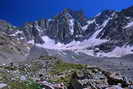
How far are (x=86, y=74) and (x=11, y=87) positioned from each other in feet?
32.4

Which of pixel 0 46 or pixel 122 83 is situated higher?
pixel 0 46

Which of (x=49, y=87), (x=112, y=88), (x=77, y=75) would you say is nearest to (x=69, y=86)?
(x=77, y=75)

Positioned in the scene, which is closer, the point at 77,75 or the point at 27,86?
the point at 27,86

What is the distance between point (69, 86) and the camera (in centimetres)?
2591

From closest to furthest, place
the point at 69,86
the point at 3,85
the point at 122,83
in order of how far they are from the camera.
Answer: the point at 3,85
the point at 122,83
the point at 69,86

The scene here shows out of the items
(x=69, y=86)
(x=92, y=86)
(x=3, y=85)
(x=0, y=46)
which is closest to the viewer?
(x=3, y=85)

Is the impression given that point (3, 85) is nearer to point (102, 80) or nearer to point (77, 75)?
point (77, 75)

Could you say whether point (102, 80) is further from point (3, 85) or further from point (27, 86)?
point (3, 85)

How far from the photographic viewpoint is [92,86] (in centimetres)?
2205

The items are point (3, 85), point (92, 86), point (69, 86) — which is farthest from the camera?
point (69, 86)

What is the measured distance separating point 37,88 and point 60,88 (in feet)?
8.98

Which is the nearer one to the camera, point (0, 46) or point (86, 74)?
point (86, 74)

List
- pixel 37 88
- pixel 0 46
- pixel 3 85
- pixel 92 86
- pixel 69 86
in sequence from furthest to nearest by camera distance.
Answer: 1. pixel 0 46
2. pixel 69 86
3. pixel 92 86
4. pixel 37 88
5. pixel 3 85

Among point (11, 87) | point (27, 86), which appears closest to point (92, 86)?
point (27, 86)
